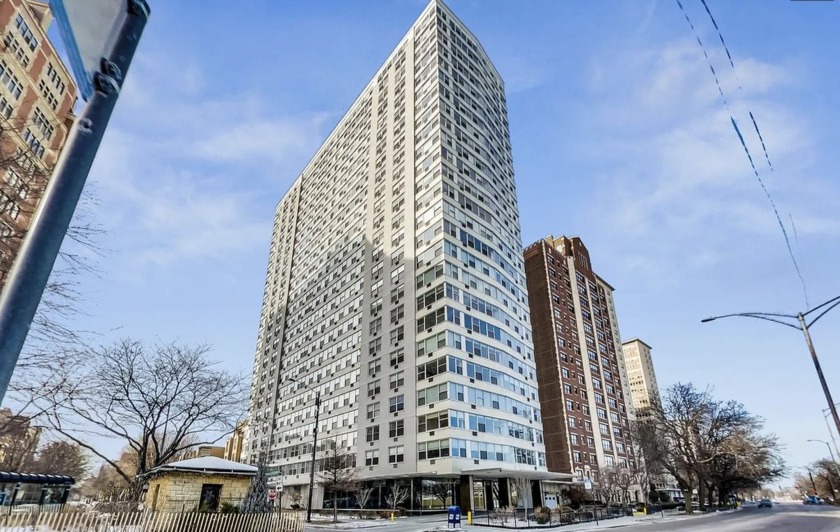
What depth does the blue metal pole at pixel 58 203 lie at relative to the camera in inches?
63.7

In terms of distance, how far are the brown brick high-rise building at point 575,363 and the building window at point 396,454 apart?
36.0 metres

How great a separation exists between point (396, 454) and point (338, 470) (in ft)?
26.1

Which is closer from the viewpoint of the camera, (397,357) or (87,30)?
(87,30)

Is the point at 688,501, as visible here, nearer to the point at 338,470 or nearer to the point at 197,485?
the point at 338,470

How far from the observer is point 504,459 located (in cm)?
4450

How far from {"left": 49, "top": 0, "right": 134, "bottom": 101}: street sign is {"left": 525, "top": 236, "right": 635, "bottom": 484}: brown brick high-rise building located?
253ft

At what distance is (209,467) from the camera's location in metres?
24.1

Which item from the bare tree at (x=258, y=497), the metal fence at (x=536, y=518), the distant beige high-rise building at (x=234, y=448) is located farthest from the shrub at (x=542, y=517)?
the distant beige high-rise building at (x=234, y=448)

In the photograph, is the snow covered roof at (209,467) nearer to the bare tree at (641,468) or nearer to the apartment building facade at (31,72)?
the apartment building facade at (31,72)

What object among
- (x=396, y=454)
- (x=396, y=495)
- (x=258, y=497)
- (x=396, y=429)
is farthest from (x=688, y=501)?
(x=258, y=497)

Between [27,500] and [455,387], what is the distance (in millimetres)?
35707

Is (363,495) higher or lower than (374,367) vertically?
lower

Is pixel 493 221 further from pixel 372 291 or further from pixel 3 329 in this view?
pixel 3 329

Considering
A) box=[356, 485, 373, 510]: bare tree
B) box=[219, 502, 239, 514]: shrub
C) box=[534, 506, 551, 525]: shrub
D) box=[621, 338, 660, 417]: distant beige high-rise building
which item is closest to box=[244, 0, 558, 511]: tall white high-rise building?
box=[356, 485, 373, 510]: bare tree
